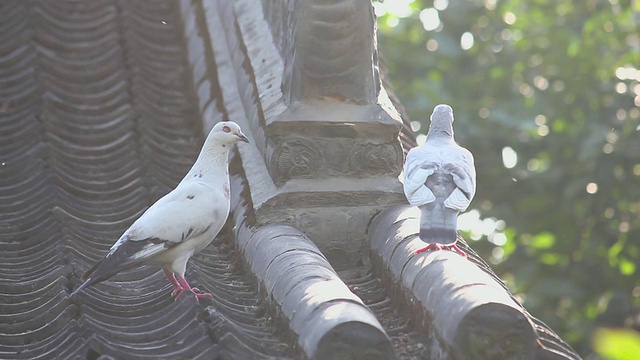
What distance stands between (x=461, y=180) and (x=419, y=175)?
0.60 feet

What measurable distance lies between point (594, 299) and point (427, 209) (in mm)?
5575

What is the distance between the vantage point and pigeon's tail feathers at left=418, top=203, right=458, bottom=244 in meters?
4.29

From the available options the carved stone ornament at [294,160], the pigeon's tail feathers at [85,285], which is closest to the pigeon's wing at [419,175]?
the carved stone ornament at [294,160]

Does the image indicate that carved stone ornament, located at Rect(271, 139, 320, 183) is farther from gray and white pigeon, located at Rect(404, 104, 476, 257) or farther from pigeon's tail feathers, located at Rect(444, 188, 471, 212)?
pigeon's tail feathers, located at Rect(444, 188, 471, 212)

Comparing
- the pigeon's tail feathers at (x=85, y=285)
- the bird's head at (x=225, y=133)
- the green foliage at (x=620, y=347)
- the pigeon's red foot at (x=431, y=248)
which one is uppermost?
the green foliage at (x=620, y=347)

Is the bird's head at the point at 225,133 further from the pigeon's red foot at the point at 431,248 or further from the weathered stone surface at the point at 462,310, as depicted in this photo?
the pigeon's red foot at the point at 431,248

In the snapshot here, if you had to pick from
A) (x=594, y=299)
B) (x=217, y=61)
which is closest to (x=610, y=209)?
(x=594, y=299)

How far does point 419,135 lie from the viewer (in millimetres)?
10516

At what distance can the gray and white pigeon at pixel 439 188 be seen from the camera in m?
4.36

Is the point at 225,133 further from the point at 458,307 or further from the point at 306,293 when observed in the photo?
the point at 458,307

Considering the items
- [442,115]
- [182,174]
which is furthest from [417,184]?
[182,174]

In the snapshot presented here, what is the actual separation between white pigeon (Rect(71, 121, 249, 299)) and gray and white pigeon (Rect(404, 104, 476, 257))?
2.54 feet

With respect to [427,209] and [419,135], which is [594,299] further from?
[427,209]

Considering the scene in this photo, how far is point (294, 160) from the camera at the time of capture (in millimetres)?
4852
